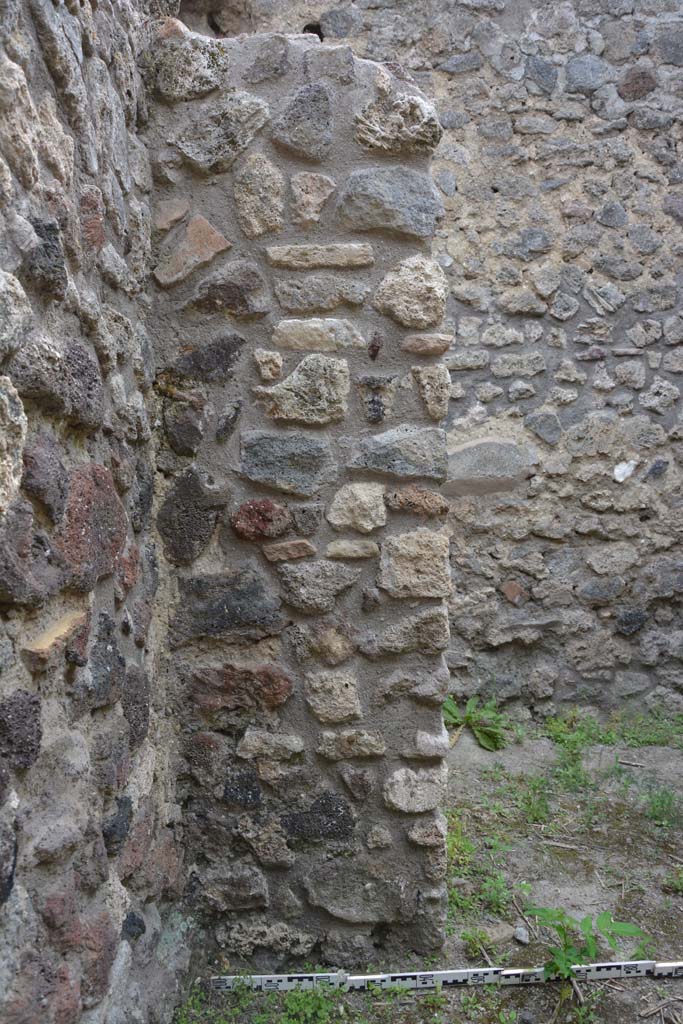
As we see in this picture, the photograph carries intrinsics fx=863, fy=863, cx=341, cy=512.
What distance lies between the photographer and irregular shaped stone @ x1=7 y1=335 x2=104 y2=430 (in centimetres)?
116

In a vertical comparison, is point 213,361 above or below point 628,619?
above

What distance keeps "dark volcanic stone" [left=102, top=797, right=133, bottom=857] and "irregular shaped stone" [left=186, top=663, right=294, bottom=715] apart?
0.44m

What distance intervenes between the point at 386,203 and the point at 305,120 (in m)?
0.27

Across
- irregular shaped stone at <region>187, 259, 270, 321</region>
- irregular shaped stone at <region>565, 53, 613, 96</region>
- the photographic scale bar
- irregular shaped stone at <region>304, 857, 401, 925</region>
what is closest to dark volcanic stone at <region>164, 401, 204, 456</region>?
irregular shaped stone at <region>187, 259, 270, 321</region>

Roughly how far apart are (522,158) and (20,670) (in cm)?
325

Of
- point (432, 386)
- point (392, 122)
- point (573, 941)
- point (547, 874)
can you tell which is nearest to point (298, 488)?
point (432, 386)

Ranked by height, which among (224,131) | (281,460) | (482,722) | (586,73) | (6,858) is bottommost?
(482,722)

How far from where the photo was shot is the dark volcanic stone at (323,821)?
6.72 feet

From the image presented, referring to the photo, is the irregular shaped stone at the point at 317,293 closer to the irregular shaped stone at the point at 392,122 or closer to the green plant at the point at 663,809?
the irregular shaped stone at the point at 392,122

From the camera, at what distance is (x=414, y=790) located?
6.74 ft

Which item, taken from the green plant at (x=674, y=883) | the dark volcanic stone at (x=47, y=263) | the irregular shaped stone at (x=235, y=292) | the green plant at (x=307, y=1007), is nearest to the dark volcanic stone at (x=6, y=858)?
the dark volcanic stone at (x=47, y=263)

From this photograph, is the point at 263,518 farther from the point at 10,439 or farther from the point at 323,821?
the point at 10,439

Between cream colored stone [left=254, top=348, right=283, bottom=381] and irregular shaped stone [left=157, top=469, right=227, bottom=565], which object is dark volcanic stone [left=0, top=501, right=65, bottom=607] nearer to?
irregular shaped stone [left=157, top=469, right=227, bottom=565]

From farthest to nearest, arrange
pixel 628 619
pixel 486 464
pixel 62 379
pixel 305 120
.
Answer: pixel 628 619 < pixel 486 464 < pixel 305 120 < pixel 62 379
